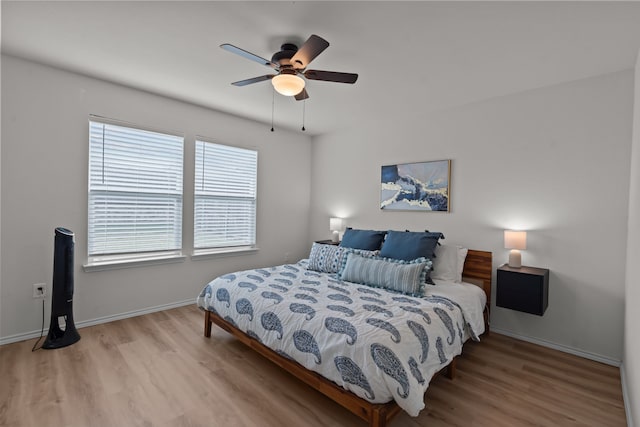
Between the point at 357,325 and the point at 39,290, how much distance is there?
3091 millimetres

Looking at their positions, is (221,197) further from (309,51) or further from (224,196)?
(309,51)

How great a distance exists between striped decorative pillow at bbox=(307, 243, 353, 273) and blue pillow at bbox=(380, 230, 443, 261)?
17.1 inches

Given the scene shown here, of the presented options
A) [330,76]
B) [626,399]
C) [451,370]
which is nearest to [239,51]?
[330,76]

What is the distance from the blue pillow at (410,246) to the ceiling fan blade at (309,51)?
6.56 ft

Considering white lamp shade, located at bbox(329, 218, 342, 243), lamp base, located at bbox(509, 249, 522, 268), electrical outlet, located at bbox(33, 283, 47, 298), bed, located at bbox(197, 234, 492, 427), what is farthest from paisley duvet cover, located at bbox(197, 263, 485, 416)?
white lamp shade, located at bbox(329, 218, 342, 243)

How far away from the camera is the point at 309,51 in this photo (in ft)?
6.71

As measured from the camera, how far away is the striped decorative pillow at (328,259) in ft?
10.8

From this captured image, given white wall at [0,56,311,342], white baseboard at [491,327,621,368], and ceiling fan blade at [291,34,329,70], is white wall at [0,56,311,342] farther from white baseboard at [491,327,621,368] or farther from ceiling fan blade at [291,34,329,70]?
white baseboard at [491,327,621,368]

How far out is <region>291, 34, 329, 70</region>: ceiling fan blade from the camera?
190cm

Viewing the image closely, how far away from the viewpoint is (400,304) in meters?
2.30

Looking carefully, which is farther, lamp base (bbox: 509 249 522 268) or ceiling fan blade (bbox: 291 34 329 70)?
lamp base (bbox: 509 249 522 268)

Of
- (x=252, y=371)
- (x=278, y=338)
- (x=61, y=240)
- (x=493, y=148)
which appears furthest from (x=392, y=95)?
(x=61, y=240)

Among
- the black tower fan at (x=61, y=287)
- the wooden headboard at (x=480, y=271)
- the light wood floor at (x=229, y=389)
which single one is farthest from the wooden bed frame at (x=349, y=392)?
the black tower fan at (x=61, y=287)

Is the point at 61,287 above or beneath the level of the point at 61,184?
beneath
